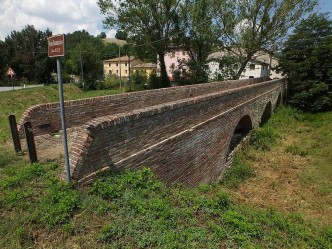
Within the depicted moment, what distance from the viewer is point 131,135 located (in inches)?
182

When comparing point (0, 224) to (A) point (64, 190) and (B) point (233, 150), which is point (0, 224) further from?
(B) point (233, 150)

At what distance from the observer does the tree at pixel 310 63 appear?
70.8ft

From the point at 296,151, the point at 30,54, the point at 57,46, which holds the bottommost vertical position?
the point at 296,151

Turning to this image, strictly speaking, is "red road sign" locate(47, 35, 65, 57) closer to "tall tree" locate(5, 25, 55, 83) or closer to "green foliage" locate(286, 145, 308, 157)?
"green foliage" locate(286, 145, 308, 157)

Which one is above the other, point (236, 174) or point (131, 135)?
point (131, 135)

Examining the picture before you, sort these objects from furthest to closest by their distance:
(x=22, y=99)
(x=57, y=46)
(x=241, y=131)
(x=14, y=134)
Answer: (x=22, y=99) → (x=241, y=131) → (x=14, y=134) → (x=57, y=46)

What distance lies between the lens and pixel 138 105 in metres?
9.46

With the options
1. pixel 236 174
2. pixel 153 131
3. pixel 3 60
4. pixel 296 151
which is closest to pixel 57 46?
pixel 153 131

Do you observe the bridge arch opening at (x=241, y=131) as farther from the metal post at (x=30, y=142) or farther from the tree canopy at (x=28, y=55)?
the tree canopy at (x=28, y=55)

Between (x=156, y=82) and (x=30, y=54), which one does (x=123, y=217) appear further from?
(x=30, y=54)

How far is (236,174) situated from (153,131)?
6317 millimetres

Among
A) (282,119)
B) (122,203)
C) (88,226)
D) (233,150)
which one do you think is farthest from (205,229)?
(282,119)

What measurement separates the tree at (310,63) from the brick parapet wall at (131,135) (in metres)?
19.2

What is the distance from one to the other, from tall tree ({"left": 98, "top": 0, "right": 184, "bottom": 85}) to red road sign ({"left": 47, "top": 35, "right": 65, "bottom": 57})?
1942 centimetres
